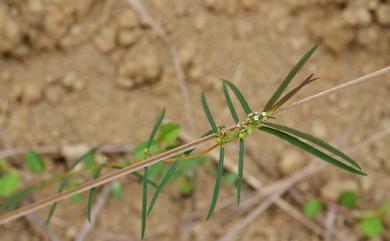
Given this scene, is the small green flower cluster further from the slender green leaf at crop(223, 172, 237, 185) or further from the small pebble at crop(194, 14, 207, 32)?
the small pebble at crop(194, 14, 207, 32)

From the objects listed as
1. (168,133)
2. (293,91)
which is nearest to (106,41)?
(168,133)

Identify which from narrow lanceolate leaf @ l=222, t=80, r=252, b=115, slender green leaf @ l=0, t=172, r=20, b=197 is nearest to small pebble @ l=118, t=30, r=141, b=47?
slender green leaf @ l=0, t=172, r=20, b=197

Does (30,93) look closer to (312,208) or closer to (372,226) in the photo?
(312,208)

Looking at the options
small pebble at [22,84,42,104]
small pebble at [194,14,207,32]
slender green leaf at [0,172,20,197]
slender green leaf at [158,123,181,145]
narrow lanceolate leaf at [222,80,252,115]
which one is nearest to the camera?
narrow lanceolate leaf at [222,80,252,115]

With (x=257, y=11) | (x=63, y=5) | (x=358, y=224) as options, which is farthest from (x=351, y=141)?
(x=63, y=5)

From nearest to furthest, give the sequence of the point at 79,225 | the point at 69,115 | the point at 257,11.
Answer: the point at 79,225, the point at 69,115, the point at 257,11

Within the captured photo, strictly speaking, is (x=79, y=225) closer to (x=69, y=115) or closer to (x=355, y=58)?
(x=69, y=115)

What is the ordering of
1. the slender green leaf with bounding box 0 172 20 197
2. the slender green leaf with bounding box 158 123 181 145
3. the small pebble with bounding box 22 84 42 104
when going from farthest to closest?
the small pebble with bounding box 22 84 42 104
the slender green leaf with bounding box 0 172 20 197
the slender green leaf with bounding box 158 123 181 145
